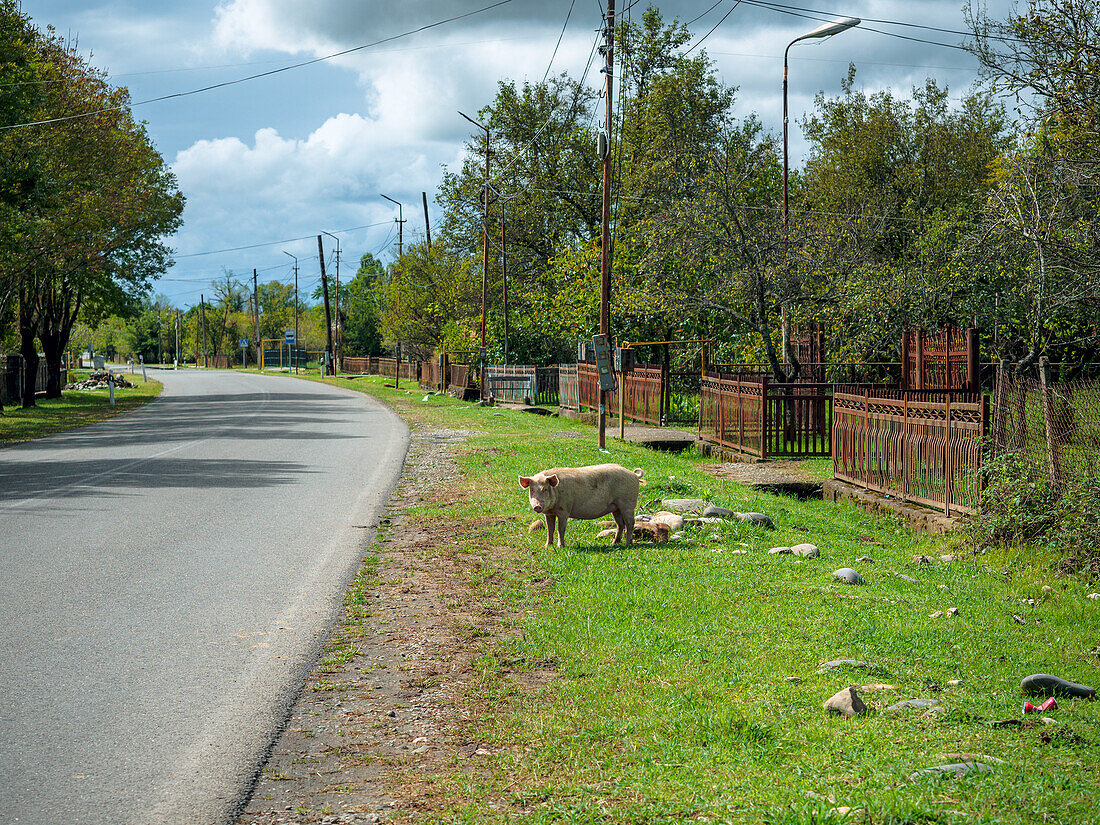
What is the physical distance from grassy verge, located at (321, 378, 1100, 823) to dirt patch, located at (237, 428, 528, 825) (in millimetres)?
151

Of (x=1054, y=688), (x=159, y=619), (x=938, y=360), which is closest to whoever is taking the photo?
(x=1054, y=688)

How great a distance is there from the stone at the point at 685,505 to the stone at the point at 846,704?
6.52m

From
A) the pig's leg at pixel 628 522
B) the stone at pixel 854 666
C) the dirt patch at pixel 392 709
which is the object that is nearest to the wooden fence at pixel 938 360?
the pig's leg at pixel 628 522

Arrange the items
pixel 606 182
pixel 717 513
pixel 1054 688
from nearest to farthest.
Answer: pixel 1054 688
pixel 717 513
pixel 606 182

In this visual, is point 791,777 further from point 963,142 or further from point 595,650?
point 963,142

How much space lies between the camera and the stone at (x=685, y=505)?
460 inches

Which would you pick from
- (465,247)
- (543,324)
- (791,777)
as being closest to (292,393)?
(465,247)

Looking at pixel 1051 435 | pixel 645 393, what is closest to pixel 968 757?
pixel 1051 435

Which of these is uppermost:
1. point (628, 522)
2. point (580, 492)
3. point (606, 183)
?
point (606, 183)

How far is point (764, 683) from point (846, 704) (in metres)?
0.59

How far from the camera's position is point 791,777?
418cm

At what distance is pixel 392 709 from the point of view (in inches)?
213

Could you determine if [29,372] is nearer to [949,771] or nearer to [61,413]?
[61,413]

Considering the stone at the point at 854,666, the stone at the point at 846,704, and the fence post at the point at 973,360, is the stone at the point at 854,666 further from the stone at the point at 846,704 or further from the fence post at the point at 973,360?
the fence post at the point at 973,360
